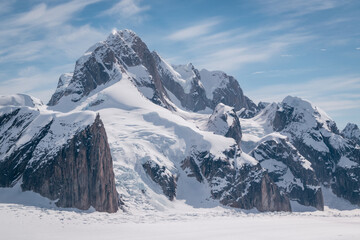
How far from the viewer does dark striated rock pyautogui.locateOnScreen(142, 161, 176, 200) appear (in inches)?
7426

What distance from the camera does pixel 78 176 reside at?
6019 inches

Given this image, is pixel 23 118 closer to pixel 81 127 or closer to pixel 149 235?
pixel 81 127

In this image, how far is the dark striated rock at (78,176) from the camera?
151m

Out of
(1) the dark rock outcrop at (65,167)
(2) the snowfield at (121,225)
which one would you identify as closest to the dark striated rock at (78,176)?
(1) the dark rock outcrop at (65,167)

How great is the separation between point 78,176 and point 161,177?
141 feet

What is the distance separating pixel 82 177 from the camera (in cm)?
15350

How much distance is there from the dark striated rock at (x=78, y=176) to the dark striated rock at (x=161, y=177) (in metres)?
29.2

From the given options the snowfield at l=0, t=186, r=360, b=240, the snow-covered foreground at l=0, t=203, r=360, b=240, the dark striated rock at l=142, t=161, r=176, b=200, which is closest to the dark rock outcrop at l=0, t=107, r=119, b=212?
the snowfield at l=0, t=186, r=360, b=240

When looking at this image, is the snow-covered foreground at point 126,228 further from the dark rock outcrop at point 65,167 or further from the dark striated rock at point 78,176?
the dark rock outcrop at point 65,167

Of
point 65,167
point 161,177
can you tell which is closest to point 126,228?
point 65,167

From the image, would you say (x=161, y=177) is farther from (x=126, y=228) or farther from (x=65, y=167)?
(x=126, y=228)

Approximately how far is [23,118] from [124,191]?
39.4 metres

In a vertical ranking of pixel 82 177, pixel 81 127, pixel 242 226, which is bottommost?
pixel 242 226

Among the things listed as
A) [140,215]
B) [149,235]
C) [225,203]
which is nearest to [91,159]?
[140,215]
